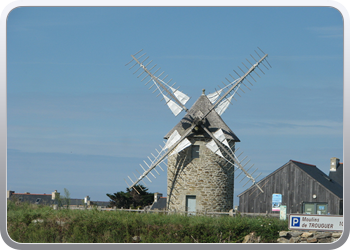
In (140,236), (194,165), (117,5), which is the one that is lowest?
(140,236)

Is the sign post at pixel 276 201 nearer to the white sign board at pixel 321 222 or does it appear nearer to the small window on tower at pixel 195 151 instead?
the small window on tower at pixel 195 151

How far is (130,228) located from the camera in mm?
15578

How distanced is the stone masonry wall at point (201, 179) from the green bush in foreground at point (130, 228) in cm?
365

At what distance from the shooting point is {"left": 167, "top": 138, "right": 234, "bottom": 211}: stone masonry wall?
20.3 metres

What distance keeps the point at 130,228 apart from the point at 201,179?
552 centimetres

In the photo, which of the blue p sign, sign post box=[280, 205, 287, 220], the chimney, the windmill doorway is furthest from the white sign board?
the chimney

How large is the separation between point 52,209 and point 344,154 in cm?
1250

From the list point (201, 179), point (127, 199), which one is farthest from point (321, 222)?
point (127, 199)

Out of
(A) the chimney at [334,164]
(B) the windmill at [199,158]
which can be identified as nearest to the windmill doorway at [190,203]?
(B) the windmill at [199,158]

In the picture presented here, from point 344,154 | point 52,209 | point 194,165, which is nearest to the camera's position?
point 344,154

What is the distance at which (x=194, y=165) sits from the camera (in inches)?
802

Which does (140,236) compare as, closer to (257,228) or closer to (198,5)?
(257,228)

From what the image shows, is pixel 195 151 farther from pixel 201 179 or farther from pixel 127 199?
pixel 127 199
